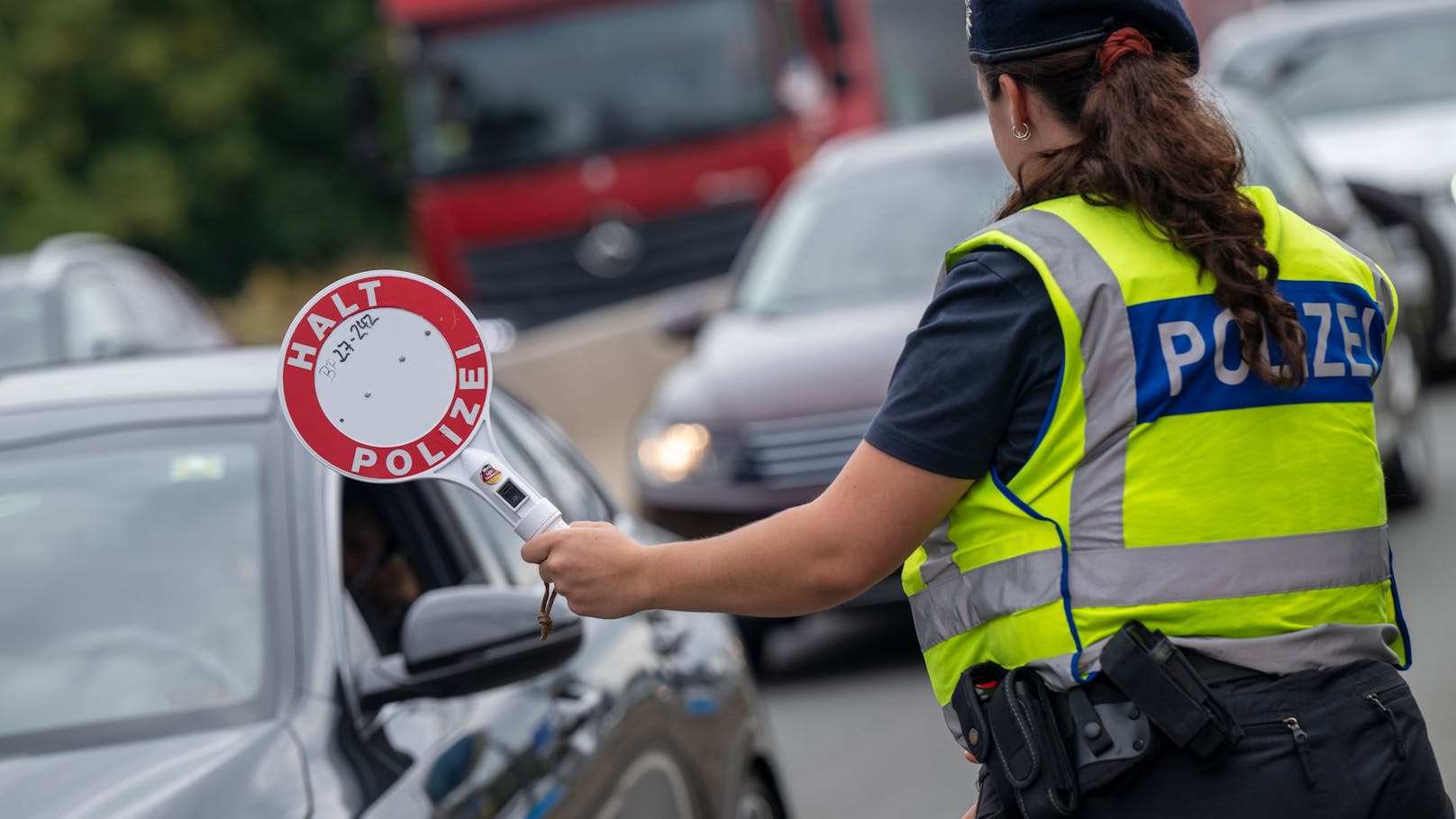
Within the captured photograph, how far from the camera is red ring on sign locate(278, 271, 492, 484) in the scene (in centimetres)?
254

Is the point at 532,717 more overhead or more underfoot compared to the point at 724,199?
more overhead

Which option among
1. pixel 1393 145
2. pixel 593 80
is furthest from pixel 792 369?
pixel 593 80

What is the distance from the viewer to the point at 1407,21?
1427 centimetres

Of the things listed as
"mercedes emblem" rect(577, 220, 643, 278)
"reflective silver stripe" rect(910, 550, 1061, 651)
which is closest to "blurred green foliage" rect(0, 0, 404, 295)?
"mercedes emblem" rect(577, 220, 643, 278)

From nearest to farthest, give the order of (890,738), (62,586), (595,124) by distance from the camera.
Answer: (62,586) → (890,738) → (595,124)

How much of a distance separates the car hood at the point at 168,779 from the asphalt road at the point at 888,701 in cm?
331

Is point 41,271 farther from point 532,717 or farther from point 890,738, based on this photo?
point 532,717

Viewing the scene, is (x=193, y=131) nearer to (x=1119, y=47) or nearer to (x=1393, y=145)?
(x=1393, y=145)

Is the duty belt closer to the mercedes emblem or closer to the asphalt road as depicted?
the asphalt road

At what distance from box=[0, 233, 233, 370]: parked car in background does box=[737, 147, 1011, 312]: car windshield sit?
262 centimetres

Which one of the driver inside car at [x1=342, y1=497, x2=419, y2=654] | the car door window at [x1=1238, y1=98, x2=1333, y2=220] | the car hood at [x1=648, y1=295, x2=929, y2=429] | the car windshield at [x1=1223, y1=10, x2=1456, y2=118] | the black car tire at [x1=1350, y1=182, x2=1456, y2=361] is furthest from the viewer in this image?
the car windshield at [x1=1223, y1=10, x2=1456, y2=118]

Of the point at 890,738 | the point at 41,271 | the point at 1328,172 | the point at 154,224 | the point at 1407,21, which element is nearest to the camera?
the point at 890,738

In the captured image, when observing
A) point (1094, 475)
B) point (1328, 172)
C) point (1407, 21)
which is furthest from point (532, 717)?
point (1407, 21)

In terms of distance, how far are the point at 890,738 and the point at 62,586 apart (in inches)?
153
